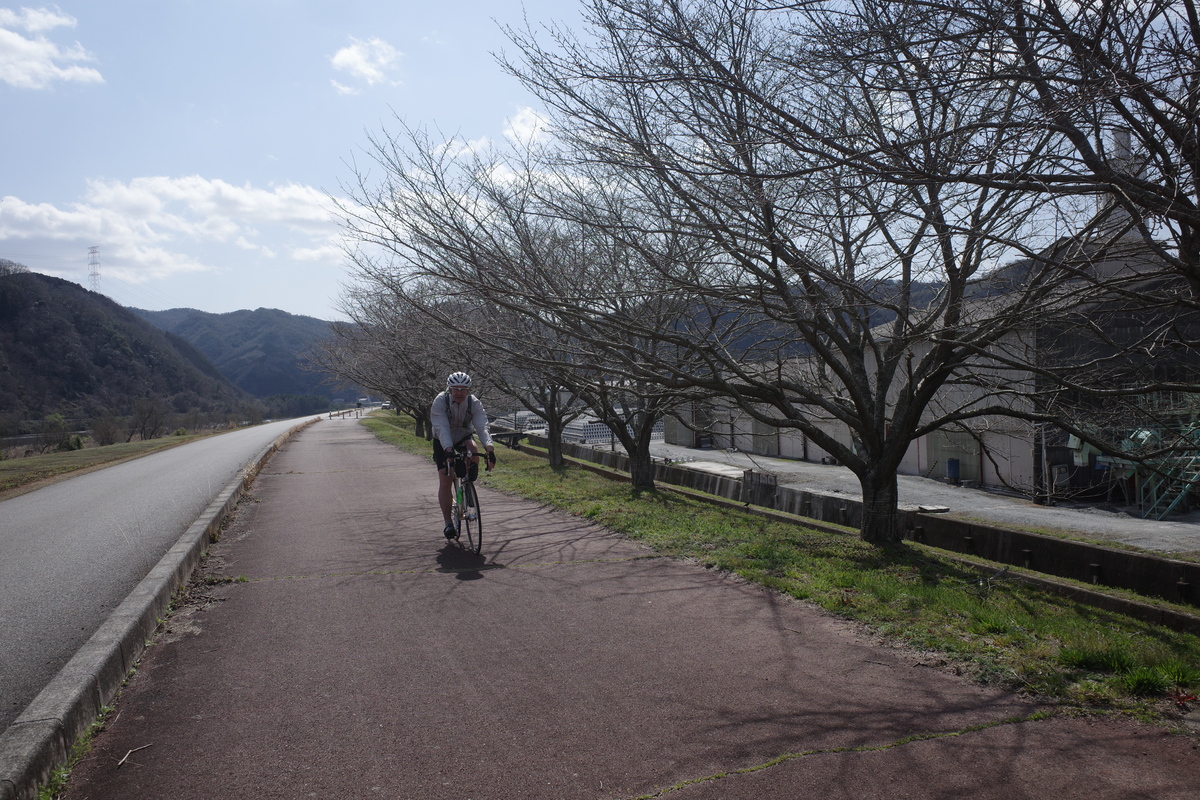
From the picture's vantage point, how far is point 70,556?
8.41 m

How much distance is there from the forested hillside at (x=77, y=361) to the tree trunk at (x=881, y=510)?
8077 cm

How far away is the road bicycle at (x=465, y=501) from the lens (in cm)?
764

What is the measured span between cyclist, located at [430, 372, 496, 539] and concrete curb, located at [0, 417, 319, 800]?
8.48 feet

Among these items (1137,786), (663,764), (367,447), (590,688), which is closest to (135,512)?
(590,688)

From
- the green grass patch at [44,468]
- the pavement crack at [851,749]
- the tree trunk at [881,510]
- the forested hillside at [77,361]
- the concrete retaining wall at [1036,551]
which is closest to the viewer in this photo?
the pavement crack at [851,749]

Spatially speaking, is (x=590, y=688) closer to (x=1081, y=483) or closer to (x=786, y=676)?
(x=786, y=676)

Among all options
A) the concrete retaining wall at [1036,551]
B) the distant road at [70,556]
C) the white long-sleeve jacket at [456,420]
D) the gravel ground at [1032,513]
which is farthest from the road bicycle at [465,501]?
the concrete retaining wall at [1036,551]

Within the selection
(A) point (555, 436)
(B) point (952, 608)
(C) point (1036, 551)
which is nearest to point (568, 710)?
(B) point (952, 608)

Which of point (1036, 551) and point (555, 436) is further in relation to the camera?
point (555, 436)

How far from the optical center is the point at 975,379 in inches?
319

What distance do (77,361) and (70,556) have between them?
94169mm

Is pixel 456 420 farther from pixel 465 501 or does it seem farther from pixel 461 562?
pixel 461 562

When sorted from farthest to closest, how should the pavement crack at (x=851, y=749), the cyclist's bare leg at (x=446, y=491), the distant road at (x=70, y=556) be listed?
the cyclist's bare leg at (x=446, y=491), the distant road at (x=70, y=556), the pavement crack at (x=851, y=749)

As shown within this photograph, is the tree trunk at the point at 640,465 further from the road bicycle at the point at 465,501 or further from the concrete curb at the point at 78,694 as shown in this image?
the concrete curb at the point at 78,694
